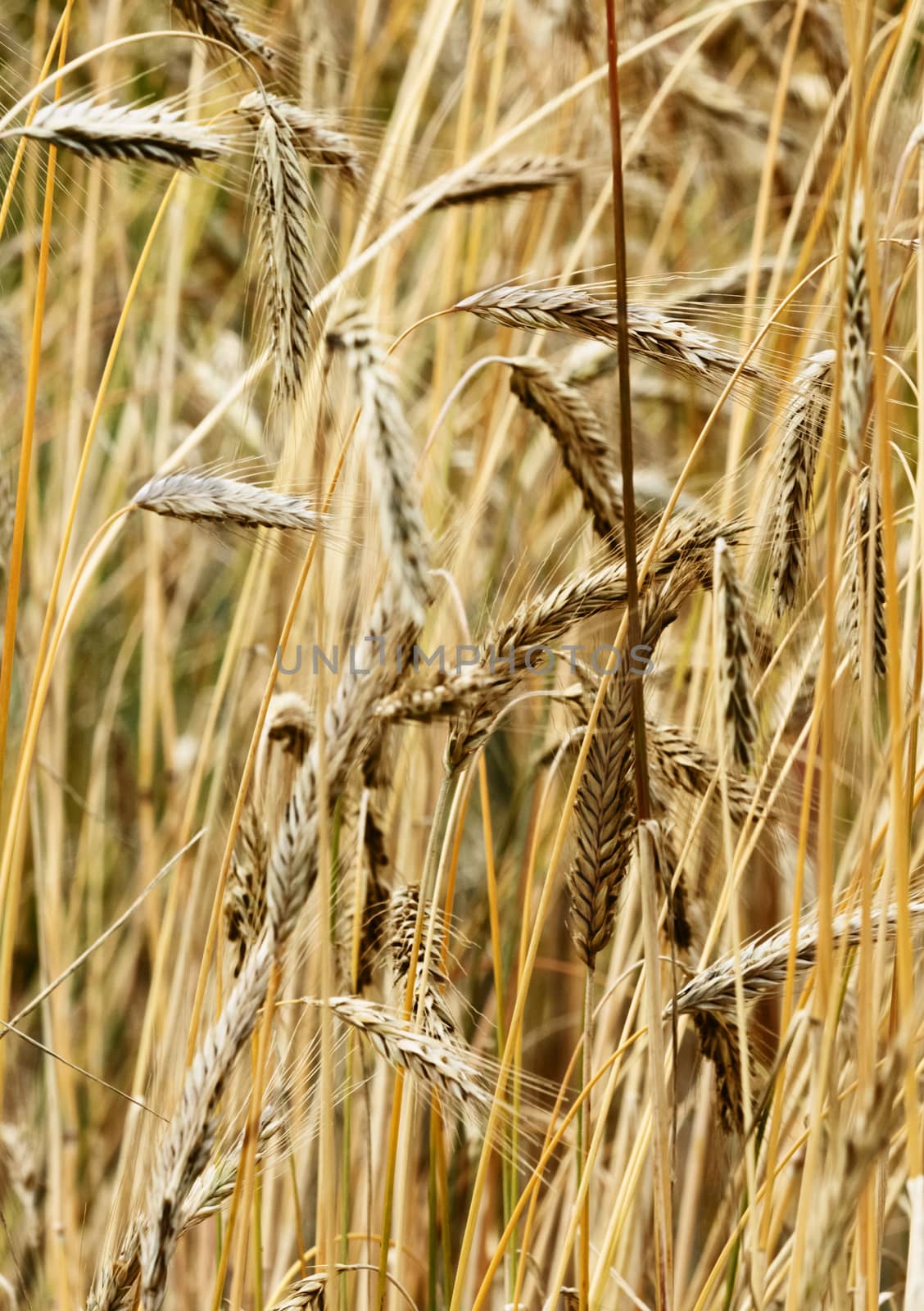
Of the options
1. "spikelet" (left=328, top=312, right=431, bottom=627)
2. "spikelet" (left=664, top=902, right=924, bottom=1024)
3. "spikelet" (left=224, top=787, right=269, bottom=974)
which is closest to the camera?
"spikelet" (left=328, top=312, right=431, bottom=627)

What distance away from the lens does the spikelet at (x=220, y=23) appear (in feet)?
2.42

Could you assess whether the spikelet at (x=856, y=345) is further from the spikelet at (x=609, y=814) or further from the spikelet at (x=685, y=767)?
the spikelet at (x=685, y=767)

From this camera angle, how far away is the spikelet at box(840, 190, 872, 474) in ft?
1.69

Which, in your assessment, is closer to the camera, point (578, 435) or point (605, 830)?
point (605, 830)

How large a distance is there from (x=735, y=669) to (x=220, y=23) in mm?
589

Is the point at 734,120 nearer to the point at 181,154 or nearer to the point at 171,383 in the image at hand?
the point at 171,383

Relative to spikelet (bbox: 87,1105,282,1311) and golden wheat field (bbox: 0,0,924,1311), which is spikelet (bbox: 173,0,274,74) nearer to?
golden wheat field (bbox: 0,0,924,1311)

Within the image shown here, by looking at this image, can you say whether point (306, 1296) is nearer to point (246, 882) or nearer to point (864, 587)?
point (246, 882)

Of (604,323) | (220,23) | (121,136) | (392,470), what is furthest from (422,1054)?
(220,23)

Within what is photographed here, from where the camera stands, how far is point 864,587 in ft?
2.00

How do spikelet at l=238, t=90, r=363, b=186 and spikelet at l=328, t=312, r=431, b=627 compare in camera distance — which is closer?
spikelet at l=328, t=312, r=431, b=627

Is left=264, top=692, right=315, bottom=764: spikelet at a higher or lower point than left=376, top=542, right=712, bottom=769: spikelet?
lower

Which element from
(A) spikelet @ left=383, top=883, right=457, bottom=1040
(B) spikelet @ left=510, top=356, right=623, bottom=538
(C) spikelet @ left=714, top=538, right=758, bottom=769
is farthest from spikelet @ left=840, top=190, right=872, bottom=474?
(A) spikelet @ left=383, top=883, right=457, bottom=1040

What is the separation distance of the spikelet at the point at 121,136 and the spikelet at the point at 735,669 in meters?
0.42
